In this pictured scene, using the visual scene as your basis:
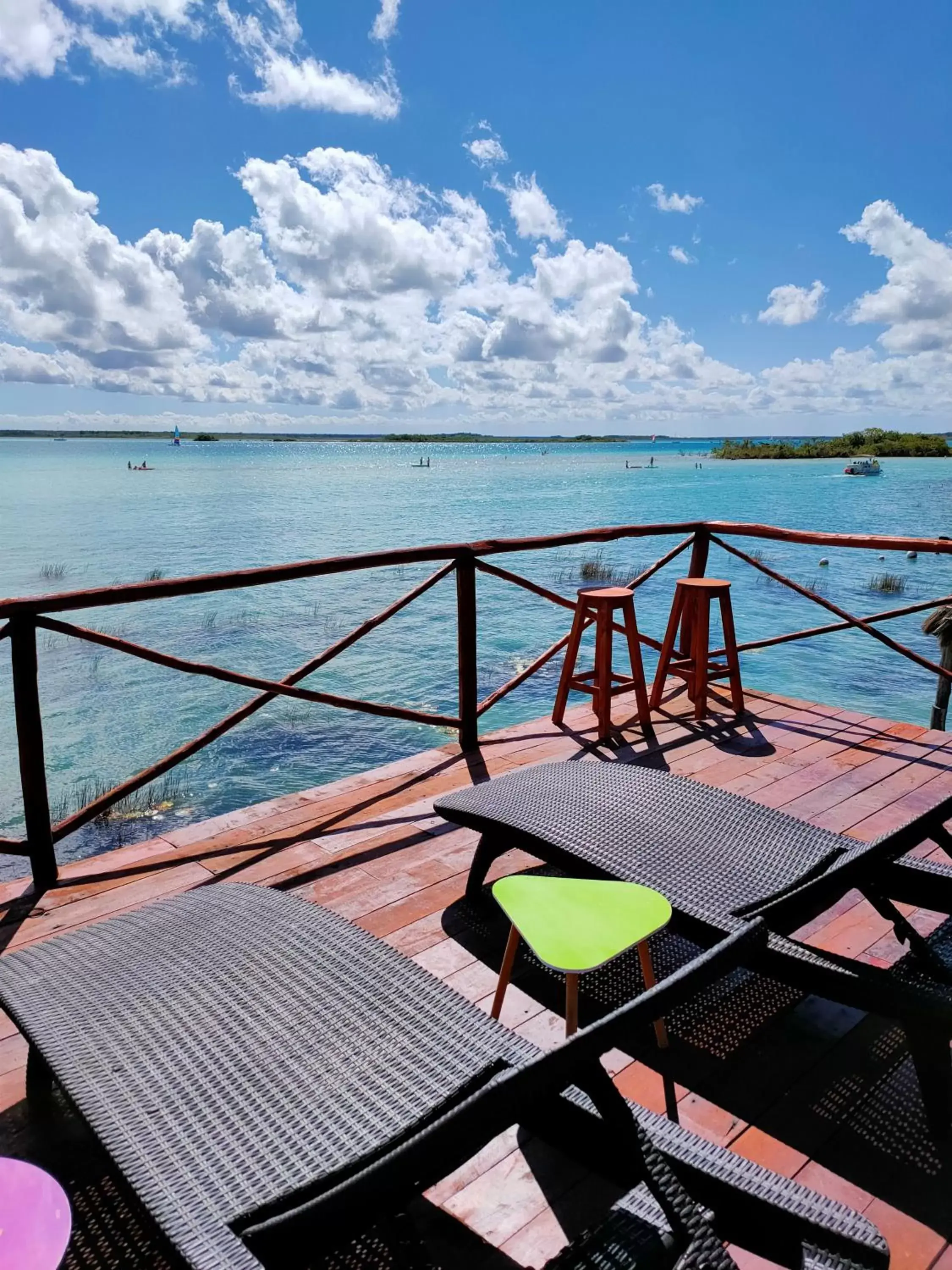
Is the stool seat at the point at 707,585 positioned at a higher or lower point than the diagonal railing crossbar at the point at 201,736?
higher

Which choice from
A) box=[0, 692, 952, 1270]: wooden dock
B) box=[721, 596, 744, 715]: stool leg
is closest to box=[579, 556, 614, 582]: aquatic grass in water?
box=[721, 596, 744, 715]: stool leg

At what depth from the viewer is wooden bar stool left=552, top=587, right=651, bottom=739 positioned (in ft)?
14.6

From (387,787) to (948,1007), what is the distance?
2.54 m

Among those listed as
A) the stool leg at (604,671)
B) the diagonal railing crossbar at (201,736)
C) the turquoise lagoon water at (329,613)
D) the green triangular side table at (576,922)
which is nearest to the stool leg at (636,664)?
the stool leg at (604,671)

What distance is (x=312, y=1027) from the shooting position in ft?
4.75

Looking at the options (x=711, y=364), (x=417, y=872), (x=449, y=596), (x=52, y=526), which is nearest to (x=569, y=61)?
(x=417, y=872)

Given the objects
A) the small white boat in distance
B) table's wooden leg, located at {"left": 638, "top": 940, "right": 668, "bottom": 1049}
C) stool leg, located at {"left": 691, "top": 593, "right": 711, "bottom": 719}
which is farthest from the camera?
the small white boat in distance

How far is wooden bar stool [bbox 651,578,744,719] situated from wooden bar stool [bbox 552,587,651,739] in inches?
10.6

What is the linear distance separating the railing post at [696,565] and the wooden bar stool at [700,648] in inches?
11.4

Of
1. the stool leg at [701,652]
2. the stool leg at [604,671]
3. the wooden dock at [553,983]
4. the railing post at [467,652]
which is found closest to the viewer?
the wooden dock at [553,983]

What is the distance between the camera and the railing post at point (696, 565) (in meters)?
5.31

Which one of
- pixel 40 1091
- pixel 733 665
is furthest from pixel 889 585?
pixel 40 1091

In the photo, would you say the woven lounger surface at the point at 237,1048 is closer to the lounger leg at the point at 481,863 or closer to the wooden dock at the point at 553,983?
the wooden dock at the point at 553,983

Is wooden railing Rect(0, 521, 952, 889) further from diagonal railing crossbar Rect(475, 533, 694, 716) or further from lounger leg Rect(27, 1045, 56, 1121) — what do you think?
lounger leg Rect(27, 1045, 56, 1121)
